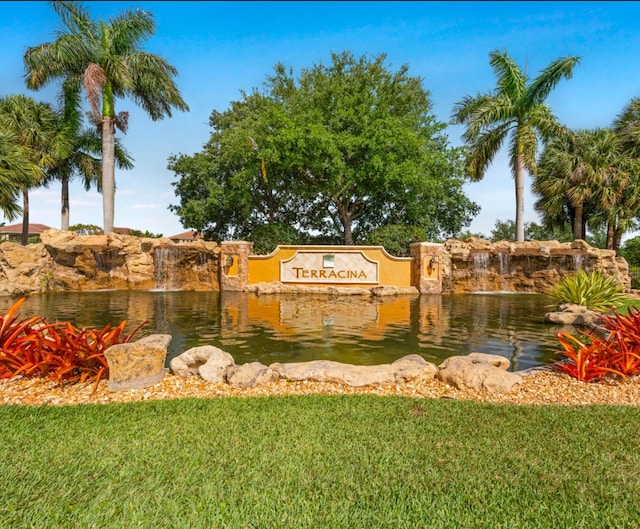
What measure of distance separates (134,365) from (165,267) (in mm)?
16680

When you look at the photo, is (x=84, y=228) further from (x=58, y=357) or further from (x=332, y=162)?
(x=58, y=357)

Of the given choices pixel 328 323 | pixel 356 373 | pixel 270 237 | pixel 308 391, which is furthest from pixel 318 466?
pixel 270 237

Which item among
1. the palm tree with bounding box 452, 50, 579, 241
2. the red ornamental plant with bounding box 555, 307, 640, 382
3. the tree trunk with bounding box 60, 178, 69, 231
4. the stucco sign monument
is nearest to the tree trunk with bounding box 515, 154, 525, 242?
the palm tree with bounding box 452, 50, 579, 241

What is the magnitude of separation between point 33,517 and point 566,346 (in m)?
6.52

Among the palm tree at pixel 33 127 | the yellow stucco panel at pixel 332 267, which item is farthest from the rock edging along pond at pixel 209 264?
the palm tree at pixel 33 127

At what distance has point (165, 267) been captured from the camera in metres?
20.9

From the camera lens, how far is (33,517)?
2.60 meters

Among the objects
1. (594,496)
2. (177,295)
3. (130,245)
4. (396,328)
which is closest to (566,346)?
(594,496)

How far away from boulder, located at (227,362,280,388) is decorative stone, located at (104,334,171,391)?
Answer: 941 mm

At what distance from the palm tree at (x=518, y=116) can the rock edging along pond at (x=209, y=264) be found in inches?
70.3

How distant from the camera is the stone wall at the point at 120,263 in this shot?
19.6 meters

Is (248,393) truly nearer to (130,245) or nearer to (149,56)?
(130,245)

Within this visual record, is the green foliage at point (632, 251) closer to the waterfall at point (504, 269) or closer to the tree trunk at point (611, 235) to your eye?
the tree trunk at point (611, 235)

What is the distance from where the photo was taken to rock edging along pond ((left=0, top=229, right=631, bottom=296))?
754 inches
